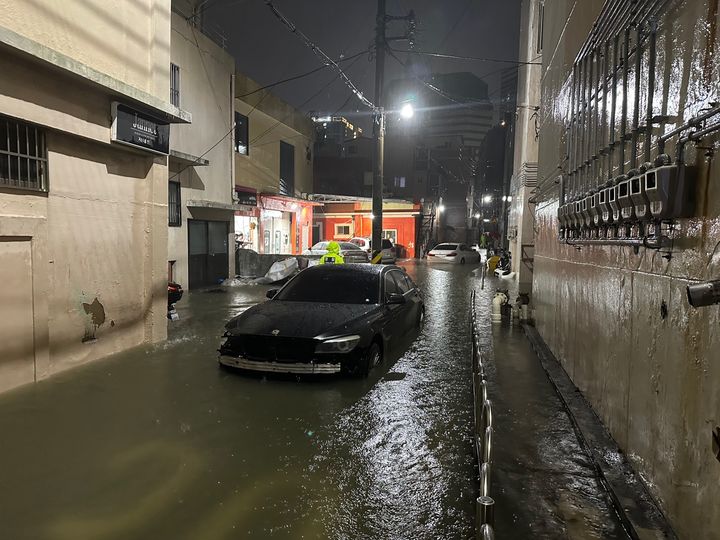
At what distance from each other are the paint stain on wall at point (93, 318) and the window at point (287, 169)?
17056 millimetres

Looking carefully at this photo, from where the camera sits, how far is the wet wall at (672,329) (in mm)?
Result: 2551

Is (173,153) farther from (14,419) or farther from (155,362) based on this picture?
(14,419)

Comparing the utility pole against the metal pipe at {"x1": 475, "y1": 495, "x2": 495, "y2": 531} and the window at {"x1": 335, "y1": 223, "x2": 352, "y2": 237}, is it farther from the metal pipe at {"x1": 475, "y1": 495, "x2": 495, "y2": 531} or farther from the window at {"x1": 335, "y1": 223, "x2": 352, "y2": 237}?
the window at {"x1": 335, "y1": 223, "x2": 352, "y2": 237}

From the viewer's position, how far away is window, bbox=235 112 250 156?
62.5ft

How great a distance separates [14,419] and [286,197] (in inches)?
744

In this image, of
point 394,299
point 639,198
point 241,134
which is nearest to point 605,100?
point 639,198

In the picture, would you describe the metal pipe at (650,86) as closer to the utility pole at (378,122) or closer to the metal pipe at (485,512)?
the metal pipe at (485,512)

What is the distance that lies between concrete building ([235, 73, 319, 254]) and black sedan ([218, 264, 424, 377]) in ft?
35.1

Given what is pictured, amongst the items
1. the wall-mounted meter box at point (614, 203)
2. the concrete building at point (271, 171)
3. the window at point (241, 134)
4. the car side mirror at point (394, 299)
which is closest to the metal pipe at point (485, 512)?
the wall-mounted meter box at point (614, 203)

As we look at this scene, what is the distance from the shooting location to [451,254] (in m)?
29.3

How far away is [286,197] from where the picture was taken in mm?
22875

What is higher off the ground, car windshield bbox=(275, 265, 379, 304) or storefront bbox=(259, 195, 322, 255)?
storefront bbox=(259, 195, 322, 255)

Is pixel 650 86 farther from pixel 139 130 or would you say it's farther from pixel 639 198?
pixel 139 130

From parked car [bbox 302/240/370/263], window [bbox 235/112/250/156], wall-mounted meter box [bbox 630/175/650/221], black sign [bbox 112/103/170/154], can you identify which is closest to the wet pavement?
wall-mounted meter box [bbox 630/175/650/221]
